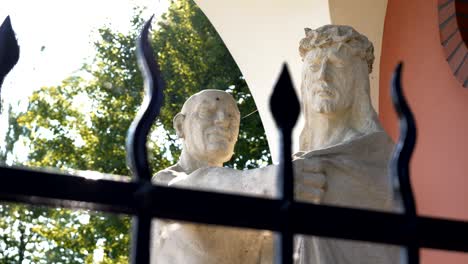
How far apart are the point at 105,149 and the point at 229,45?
5.78 m

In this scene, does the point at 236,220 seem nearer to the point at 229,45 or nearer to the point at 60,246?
the point at 229,45

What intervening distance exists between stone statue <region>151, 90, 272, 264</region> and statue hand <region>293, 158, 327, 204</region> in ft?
0.35

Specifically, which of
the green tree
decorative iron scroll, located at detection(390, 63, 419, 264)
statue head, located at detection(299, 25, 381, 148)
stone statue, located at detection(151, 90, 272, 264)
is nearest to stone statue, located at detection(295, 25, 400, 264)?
statue head, located at detection(299, 25, 381, 148)

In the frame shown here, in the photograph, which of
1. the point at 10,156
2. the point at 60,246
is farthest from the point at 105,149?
the point at 10,156

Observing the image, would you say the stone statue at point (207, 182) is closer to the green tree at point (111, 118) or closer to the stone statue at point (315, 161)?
the stone statue at point (315, 161)

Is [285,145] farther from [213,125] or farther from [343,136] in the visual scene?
[213,125]

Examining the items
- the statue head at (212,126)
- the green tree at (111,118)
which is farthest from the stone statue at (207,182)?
the green tree at (111,118)

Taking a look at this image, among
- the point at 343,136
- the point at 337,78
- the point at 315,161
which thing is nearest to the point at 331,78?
the point at 337,78

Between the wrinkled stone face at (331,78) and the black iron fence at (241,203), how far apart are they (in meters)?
1.84

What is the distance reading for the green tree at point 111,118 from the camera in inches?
424

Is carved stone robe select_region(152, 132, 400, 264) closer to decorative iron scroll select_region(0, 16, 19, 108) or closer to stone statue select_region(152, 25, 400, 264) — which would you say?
stone statue select_region(152, 25, 400, 264)

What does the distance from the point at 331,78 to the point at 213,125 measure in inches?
14.4

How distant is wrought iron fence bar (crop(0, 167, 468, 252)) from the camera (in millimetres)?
1458

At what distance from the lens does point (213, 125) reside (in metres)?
3.67
